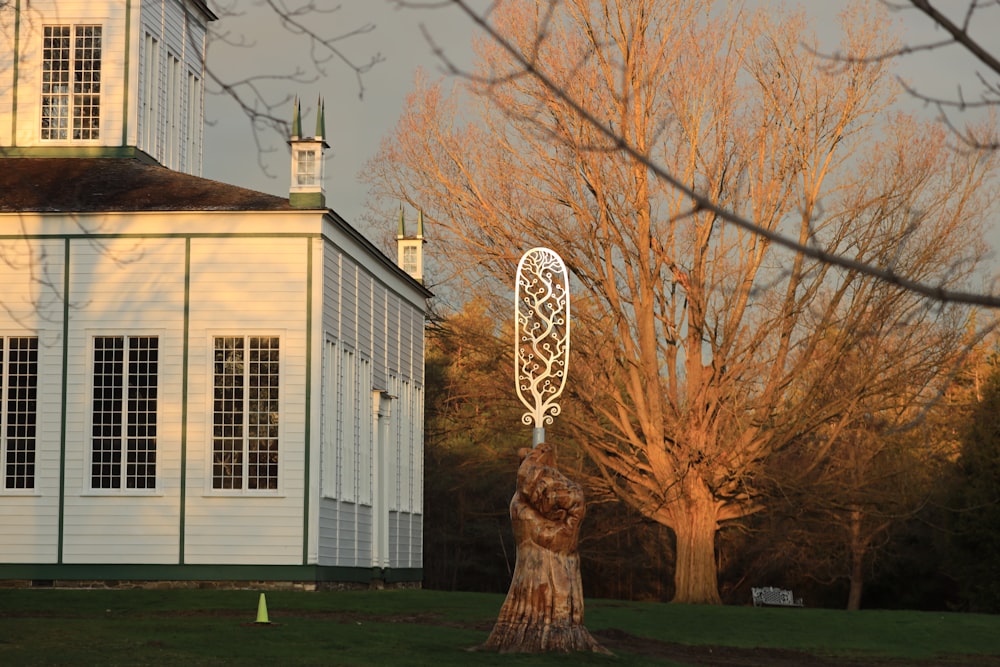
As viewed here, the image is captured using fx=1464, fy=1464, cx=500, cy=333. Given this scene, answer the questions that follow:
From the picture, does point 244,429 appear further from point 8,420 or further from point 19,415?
point 8,420

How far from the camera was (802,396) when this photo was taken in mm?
36156

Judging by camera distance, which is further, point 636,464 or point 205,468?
point 636,464

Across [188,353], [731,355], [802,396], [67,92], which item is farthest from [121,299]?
[802,396]

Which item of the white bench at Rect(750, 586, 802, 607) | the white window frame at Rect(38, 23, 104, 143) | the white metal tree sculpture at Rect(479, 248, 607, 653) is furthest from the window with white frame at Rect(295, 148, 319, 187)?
the white bench at Rect(750, 586, 802, 607)

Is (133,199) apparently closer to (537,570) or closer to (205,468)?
(205,468)

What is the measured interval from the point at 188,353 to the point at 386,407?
7828 millimetres

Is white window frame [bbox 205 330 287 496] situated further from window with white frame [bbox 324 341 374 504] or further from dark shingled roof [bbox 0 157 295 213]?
dark shingled roof [bbox 0 157 295 213]

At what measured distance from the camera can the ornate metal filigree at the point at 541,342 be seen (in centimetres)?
2212

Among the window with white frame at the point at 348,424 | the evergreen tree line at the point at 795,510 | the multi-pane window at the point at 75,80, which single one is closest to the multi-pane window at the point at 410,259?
the evergreen tree line at the point at 795,510

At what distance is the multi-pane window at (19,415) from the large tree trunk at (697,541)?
1496 cm

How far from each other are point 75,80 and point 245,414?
10522mm

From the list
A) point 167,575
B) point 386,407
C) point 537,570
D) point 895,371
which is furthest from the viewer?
point 386,407

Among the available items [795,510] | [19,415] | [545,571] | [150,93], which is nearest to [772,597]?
[795,510]

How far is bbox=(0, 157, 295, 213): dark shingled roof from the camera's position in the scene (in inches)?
1187
